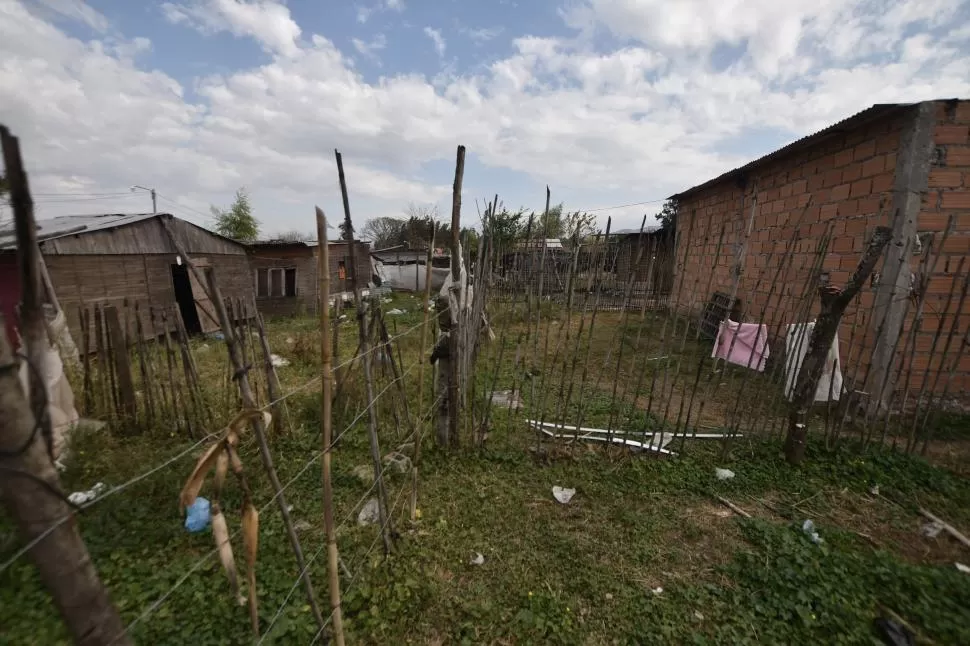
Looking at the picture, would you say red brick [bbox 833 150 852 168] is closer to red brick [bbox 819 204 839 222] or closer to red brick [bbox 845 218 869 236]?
red brick [bbox 819 204 839 222]

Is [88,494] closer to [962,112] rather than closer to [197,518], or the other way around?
[197,518]

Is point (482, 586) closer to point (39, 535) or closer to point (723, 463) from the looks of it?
point (39, 535)

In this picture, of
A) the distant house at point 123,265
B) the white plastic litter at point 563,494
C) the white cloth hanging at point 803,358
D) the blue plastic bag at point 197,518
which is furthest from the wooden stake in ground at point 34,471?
the distant house at point 123,265

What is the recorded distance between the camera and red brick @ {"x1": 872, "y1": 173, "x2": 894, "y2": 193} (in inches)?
161

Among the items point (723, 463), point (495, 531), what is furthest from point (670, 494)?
point (495, 531)

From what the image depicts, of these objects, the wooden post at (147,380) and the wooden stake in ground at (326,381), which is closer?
the wooden stake in ground at (326,381)

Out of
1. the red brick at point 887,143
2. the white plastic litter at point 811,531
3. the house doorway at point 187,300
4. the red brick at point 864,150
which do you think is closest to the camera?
the white plastic litter at point 811,531

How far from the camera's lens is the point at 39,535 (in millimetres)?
774

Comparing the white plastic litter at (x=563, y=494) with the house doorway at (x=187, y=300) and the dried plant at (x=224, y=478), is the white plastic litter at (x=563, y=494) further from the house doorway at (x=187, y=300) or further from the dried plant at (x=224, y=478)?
the house doorway at (x=187, y=300)

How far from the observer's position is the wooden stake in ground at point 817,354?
3002 millimetres

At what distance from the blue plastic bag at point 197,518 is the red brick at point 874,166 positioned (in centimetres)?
661

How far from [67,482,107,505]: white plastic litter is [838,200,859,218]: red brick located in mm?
7233

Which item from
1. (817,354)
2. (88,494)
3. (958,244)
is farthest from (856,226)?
(88,494)

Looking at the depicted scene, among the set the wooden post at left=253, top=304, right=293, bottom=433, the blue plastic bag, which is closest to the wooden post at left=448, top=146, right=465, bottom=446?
the wooden post at left=253, top=304, right=293, bottom=433
